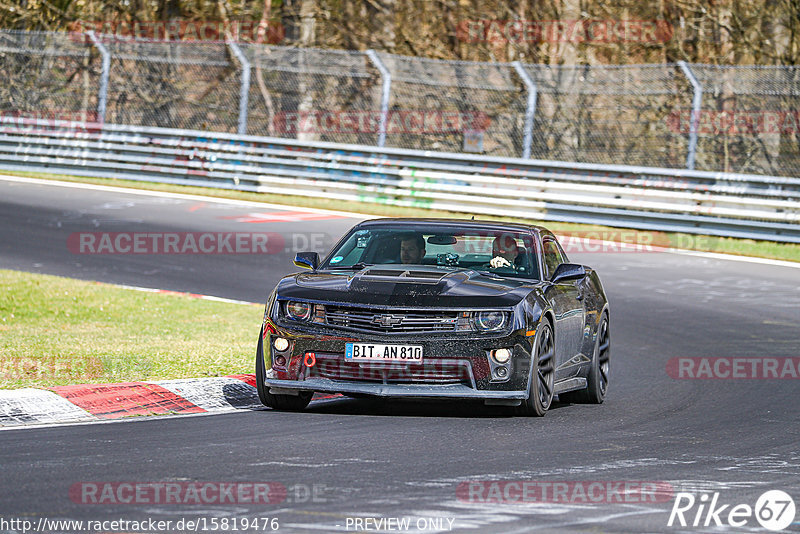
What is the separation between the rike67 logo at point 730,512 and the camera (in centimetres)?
584

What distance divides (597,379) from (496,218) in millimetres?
13819

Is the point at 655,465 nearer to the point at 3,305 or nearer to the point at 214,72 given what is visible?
the point at 3,305

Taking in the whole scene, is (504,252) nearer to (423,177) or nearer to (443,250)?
(443,250)

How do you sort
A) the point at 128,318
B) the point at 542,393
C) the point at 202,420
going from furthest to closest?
the point at 128,318, the point at 542,393, the point at 202,420

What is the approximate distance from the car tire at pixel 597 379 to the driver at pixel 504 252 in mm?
1074

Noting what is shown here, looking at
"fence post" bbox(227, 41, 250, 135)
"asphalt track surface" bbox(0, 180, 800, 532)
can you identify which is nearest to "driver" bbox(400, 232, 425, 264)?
"asphalt track surface" bbox(0, 180, 800, 532)

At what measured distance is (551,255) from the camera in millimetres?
10719

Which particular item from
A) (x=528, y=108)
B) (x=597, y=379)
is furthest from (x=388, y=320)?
(x=528, y=108)

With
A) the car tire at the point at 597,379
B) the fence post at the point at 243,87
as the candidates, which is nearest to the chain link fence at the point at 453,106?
the fence post at the point at 243,87

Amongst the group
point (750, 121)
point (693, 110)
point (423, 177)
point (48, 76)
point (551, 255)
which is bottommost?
point (423, 177)

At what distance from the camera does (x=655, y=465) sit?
732 centimetres

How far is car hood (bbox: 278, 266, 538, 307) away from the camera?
8727 millimetres

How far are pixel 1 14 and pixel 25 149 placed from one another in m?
7.85

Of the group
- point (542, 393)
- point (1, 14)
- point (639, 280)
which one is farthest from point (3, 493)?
point (1, 14)
